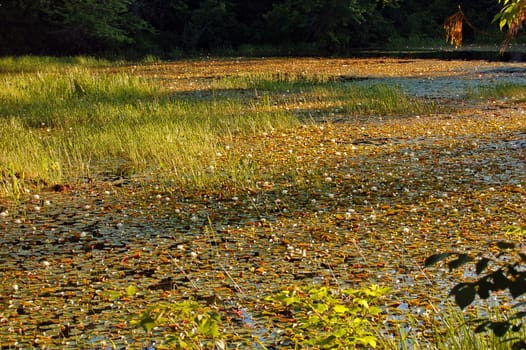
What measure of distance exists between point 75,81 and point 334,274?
37.8 ft

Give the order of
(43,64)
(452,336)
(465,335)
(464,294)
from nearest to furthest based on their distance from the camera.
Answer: (464,294)
(452,336)
(465,335)
(43,64)

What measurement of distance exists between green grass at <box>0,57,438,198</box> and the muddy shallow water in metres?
0.66

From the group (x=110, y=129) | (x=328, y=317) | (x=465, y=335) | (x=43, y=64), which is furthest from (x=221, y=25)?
(x=465, y=335)

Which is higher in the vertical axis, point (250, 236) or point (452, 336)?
point (452, 336)

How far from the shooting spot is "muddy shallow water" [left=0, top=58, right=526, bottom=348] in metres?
4.48

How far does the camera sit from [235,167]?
8094 millimetres

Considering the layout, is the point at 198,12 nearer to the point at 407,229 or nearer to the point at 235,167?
the point at 235,167

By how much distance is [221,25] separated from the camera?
35.7m

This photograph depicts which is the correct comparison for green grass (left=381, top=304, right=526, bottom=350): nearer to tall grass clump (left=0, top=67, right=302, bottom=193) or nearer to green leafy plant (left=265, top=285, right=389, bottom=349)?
green leafy plant (left=265, top=285, right=389, bottom=349)

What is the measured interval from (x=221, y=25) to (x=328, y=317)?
3307cm

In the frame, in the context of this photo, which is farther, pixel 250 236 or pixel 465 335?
pixel 250 236

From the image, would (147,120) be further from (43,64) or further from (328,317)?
(43,64)

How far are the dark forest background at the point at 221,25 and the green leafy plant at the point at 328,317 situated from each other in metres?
26.6

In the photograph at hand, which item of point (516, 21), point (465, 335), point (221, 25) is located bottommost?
point (465, 335)
